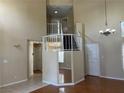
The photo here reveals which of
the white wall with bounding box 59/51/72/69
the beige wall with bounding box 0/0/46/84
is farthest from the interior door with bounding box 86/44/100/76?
the beige wall with bounding box 0/0/46/84

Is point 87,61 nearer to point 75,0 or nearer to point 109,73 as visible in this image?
point 109,73

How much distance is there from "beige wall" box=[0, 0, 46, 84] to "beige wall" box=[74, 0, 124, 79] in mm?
3105

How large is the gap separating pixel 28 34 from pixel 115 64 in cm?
542

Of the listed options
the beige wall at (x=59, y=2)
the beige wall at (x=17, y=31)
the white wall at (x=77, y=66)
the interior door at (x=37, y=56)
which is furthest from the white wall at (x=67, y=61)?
the interior door at (x=37, y=56)

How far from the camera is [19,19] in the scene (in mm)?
8633

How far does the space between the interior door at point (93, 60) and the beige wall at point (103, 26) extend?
13.1 inches

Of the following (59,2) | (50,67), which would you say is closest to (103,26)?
(59,2)

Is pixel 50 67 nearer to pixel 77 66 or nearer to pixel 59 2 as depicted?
pixel 77 66

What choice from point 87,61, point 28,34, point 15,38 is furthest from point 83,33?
point 15,38

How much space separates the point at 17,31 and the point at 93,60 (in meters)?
5.21

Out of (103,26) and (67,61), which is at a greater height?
(103,26)

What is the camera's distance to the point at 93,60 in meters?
10.3

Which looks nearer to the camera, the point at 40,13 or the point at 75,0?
the point at 40,13

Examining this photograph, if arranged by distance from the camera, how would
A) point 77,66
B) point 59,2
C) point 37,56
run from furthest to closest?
point 37,56 → point 59,2 → point 77,66
